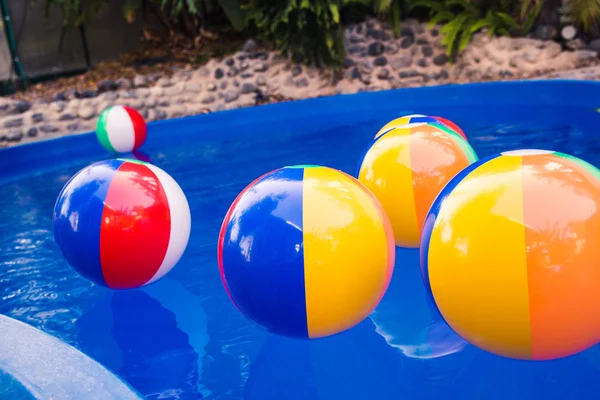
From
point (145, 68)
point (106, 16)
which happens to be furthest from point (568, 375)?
point (106, 16)

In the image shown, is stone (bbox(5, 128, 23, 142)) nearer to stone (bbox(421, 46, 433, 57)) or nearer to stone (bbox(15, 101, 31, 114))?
stone (bbox(15, 101, 31, 114))

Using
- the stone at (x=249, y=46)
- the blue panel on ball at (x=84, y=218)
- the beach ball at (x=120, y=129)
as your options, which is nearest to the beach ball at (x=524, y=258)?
the blue panel on ball at (x=84, y=218)

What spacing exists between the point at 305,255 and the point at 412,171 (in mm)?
1018

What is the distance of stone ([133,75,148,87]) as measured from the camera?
375 inches

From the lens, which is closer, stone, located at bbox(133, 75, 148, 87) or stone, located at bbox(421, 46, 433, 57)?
stone, located at bbox(133, 75, 148, 87)

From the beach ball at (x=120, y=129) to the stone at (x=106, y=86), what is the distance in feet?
10.2

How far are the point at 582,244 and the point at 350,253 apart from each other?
0.75 m

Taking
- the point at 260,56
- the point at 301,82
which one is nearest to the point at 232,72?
the point at 260,56

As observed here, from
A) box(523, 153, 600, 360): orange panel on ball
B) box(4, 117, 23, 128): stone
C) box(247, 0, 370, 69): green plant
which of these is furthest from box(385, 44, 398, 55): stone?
box(523, 153, 600, 360): orange panel on ball

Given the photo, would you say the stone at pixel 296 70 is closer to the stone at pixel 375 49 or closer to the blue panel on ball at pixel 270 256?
the stone at pixel 375 49

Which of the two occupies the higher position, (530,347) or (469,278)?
(469,278)

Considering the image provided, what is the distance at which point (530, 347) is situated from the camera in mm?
1894

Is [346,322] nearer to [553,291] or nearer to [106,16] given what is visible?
[553,291]

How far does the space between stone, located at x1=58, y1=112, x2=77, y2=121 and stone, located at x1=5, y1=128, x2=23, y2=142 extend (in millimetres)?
589
